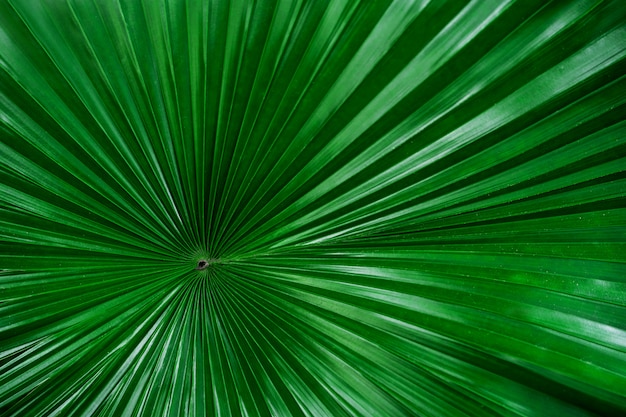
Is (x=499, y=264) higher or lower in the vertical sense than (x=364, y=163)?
lower

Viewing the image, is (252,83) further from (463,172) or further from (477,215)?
(477,215)

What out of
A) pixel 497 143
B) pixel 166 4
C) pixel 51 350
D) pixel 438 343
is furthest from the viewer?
pixel 51 350

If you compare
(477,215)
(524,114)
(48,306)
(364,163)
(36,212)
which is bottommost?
(48,306)

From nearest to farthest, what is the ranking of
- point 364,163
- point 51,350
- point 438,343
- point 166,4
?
point 166,4
point 364,163
point 438,343
point 51,350

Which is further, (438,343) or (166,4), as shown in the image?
(438,343)

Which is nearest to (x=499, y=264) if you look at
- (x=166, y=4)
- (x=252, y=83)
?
(x=252, y=83)

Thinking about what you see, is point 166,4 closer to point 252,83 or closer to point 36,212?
point 252,83
